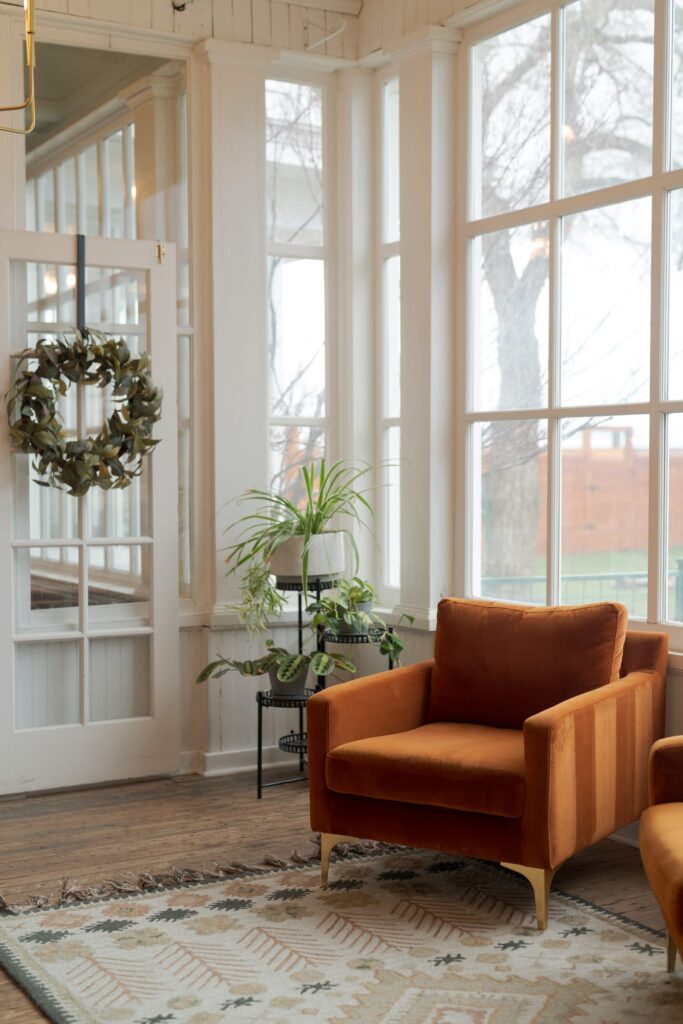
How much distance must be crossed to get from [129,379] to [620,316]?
1909 millimetres

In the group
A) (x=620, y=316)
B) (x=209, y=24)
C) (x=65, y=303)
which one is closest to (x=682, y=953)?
(x=620, y=316)

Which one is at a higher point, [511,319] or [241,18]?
[241,18]

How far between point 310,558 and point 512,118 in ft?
6.11

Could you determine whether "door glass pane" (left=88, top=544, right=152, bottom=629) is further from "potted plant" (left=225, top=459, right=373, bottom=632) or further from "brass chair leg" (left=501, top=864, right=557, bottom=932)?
"brass chair leg" (left=501, top=864, right=557, bottom=932)

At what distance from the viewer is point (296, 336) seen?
207 inches

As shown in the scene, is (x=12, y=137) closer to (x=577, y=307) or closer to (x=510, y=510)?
(x=577, y=307)

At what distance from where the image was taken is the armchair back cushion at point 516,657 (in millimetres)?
3674

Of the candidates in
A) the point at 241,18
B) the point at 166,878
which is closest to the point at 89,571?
the point at 166,878

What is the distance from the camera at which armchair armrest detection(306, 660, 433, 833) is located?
363cm

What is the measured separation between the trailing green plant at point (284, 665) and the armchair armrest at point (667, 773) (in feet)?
5.51

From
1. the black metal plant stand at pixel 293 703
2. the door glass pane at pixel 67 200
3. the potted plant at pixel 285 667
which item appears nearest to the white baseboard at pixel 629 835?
the potted plant at pixel 285 667

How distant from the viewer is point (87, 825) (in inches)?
167

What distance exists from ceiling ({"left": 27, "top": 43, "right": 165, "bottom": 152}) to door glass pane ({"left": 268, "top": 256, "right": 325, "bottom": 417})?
98 centimetres

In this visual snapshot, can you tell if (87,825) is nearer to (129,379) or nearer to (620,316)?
(129,379)
